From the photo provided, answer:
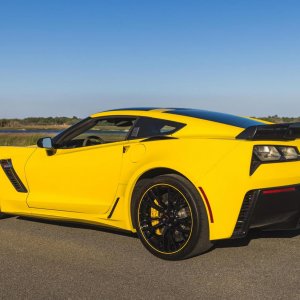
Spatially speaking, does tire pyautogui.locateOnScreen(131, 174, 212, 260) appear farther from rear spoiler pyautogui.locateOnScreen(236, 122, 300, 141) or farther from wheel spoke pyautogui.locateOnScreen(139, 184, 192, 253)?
rear spoiler pyautogui.locateOnScreen(236, 122, 300, 141)

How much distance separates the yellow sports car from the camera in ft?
13.2

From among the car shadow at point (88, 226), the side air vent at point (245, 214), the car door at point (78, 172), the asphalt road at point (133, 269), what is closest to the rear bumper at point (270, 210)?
the side air vent at point (245, 214)

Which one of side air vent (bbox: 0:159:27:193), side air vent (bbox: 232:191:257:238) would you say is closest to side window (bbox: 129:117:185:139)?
side air vent (bbox: 232:191:257:238)

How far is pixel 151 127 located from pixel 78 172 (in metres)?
0.98

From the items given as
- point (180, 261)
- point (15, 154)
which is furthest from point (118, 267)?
point (15, 154)

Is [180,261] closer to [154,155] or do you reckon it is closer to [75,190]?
[154,155]

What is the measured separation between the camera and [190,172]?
414 centimetres

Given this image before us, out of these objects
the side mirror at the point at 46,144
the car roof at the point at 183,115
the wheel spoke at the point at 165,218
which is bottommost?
the wheel spoke at the point at 165,218

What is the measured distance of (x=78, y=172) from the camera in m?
5.09

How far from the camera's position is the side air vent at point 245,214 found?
398 centimetres

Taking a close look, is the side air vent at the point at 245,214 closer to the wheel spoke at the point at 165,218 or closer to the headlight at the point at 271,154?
the headlight at the point at 271,154

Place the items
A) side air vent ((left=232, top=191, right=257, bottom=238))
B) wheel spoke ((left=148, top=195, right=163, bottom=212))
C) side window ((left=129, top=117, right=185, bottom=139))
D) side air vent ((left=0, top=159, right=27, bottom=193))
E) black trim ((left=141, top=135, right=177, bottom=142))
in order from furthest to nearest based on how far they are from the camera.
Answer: side air vent ((left=0, top=159, right=27, bottom=193))
side window ((left=129, top=117, right=185, bottom=139))
black trim ((left=141, top=135, right=177, bottom=142))
wheel spoke ((left=148, top=195, right=163, bottom=212))
side air vent ((left=232, top=191, right=257, bottom=238))

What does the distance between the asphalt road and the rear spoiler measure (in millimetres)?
1132

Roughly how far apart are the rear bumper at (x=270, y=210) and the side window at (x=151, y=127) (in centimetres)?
111
